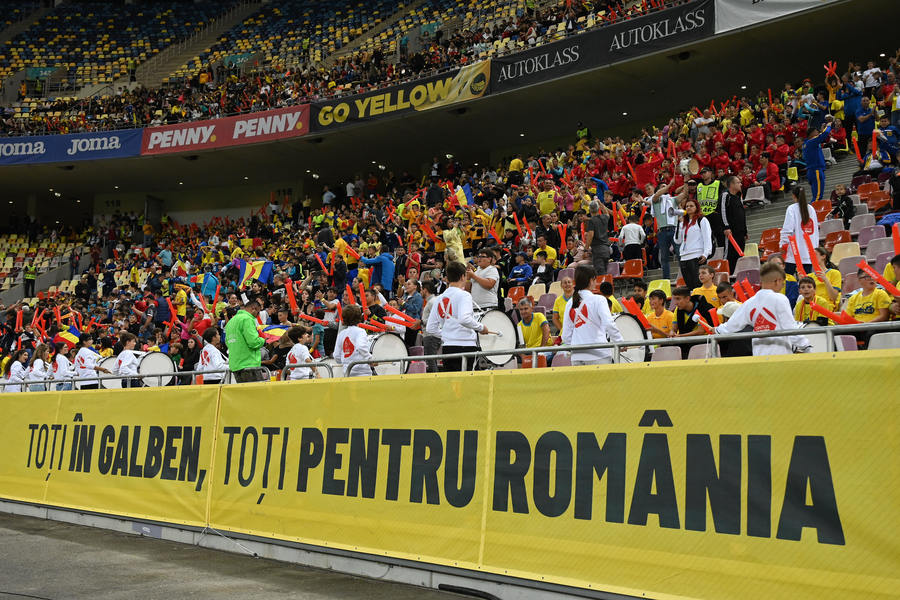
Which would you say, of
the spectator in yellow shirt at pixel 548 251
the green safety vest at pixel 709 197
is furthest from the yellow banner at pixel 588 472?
the green safety vest at pixel 709 197

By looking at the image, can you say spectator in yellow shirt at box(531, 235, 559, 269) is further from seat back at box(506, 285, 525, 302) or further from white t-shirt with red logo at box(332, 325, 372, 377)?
white t-shirt with red logo at box(332, 325, 372, 377)

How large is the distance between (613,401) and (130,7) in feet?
140

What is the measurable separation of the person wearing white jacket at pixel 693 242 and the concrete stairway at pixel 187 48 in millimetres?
30277

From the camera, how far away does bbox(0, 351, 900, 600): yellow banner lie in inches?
154

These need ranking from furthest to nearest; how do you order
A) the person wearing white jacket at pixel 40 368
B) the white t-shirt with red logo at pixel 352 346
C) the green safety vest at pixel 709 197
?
the person wearing white jacket at pixel 40 368
the green safety vest at pixel 709 197
the white t-shirt with red logo at pixel 352 346

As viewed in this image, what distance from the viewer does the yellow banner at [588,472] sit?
154 inches

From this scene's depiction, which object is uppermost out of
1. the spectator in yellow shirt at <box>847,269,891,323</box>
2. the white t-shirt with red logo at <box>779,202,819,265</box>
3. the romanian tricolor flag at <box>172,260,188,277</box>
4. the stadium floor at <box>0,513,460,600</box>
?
the romanian tricolor flag at <box>172,260,188,277</box>

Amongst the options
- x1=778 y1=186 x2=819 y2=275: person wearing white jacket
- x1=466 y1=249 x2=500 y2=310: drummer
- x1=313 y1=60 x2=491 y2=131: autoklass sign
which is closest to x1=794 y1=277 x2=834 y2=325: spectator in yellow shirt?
x1=778 y1=186 x2=819 y2=275: person wearing white jacket

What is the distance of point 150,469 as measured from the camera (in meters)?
8.23

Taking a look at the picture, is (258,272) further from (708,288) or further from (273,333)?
(708,288)

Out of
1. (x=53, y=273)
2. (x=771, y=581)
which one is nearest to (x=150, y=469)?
(x=771, y=581)

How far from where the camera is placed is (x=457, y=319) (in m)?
7.57

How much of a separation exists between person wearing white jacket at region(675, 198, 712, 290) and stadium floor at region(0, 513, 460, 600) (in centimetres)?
632

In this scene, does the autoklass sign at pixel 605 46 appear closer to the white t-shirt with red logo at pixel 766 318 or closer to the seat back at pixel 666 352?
the seat back at pixel 666 352
